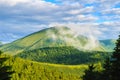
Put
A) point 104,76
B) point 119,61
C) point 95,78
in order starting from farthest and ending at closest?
point 95,78 < point 104,76 < point 119,61

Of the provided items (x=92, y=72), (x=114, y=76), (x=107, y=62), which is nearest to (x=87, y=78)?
(x=92, y=72)

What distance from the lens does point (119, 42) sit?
26922 mm

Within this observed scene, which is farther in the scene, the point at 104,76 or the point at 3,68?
the point at 104,76

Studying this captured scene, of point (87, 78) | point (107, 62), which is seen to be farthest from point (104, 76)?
point (87, 78)

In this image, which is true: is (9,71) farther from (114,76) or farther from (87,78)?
(87,78)

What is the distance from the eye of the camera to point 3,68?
26719mm

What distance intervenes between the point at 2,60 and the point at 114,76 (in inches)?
342

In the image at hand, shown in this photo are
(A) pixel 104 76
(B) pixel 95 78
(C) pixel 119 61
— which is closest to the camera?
(C) pixel 119 61

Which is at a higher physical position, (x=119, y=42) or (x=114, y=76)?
(x=119, y=42)

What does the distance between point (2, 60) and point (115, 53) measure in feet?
28.3

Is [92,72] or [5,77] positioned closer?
[5,77]

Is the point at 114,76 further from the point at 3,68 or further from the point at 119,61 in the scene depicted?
the point at 3,68

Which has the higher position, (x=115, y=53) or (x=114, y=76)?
(x=115, y=53)

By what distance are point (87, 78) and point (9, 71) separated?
17719mm
